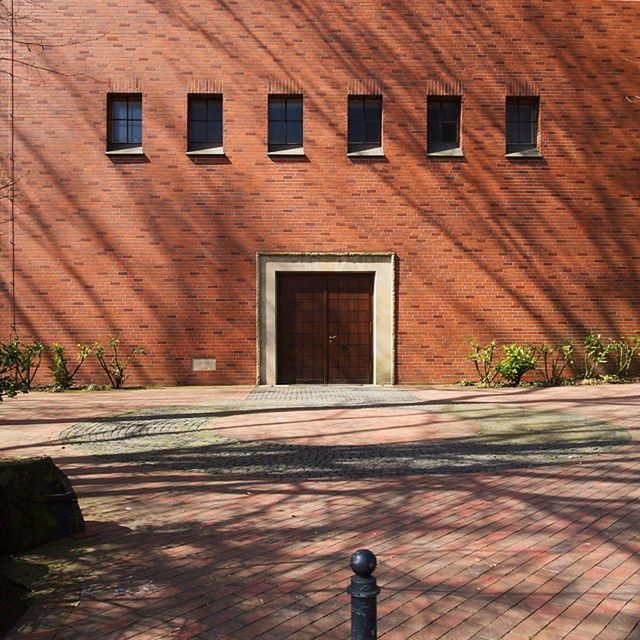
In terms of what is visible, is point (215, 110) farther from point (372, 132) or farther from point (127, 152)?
point (372, 132)

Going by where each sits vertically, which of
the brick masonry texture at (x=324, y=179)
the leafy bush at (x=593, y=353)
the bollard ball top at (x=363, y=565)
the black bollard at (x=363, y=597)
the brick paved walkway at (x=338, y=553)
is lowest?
the brick paved walkway at (x=338, y=553)

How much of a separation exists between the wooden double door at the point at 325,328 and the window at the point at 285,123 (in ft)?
9.66

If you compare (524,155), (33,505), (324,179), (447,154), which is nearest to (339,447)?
(33,505)

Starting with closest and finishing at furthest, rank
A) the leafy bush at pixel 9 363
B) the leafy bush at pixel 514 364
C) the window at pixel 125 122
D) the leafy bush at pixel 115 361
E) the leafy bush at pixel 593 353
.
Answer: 1. the leafy bush at pixel 9 363
2. the leafy bush at pixel 514 364
3. the leafy bush at pixel 115 361
4. the leafy bush at pixel 593 353
5. the window at pixel 125 122

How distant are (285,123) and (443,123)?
362cm

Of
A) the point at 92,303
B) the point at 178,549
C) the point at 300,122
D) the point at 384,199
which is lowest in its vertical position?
the point at 178,549

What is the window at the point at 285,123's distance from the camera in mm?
14570

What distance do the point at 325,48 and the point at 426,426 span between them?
9.25 metres

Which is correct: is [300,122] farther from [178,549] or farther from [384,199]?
[178,549]

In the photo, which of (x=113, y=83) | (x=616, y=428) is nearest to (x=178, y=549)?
(x=616, y=428)

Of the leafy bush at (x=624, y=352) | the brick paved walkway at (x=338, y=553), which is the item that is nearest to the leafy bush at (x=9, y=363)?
the brick paved walkway at (x=338, y=553)

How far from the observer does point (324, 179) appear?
14352mm

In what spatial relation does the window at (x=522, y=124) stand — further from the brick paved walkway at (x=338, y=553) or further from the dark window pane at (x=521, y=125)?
the brick paved walkway at (x=338, y=553)

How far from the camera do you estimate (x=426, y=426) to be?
9148 mm
